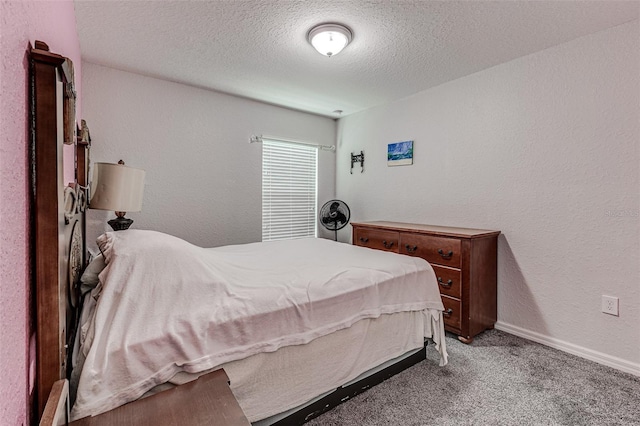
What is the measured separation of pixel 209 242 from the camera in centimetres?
343

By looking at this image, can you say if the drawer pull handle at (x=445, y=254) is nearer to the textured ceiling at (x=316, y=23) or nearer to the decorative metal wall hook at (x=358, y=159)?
the textured ceiling at (x=316, y=23)

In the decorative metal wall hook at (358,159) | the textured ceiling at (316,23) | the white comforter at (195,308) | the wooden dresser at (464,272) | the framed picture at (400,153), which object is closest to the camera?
the white comforter at (195,308)

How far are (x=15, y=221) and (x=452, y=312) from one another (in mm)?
2773

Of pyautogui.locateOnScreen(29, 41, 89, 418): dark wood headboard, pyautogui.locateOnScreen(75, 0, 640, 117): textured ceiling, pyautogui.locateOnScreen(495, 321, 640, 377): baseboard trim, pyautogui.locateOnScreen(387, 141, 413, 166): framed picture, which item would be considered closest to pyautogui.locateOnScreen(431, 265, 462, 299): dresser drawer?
pyautogui.locateOnScreen(495, 321, 640, 377): baseboard trim

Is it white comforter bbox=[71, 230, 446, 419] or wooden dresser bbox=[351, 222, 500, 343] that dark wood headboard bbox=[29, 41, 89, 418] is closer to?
white comforter bbox=[71, 230, 446, 419]

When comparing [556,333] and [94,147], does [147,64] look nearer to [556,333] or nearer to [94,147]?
[94,147]

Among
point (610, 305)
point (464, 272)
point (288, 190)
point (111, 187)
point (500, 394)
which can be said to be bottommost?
point (500, 394)

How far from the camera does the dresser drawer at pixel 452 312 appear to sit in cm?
256

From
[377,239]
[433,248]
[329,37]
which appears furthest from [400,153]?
[329,37]

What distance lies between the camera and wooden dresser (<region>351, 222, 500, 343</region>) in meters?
2.51

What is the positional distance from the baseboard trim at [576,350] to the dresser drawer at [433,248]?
0.81 metres

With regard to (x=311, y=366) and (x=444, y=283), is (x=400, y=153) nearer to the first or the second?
(x=444, y=283)

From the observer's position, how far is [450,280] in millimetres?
2611

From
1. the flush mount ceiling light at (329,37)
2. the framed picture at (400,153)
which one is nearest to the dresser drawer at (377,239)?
the framed picture at (400,153)
